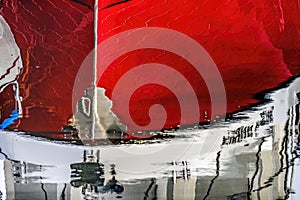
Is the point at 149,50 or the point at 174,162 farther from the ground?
the point at 149,50

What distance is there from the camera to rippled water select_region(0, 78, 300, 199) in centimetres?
90

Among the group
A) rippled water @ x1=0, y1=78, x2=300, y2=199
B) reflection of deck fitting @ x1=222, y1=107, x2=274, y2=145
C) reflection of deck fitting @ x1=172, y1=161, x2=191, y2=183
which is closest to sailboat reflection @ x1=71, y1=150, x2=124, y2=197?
rippled water @ x1=0, y1=78, x2=300, y2=199

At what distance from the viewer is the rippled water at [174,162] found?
2.95 ft

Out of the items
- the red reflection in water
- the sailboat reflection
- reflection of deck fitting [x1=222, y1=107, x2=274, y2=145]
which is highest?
the red reflection in water

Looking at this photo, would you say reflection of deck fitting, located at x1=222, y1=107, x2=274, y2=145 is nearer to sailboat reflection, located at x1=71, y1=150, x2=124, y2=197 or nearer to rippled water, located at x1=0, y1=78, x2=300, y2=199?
rippled water, located at x1=0, y1=78, x2=300, y2=199

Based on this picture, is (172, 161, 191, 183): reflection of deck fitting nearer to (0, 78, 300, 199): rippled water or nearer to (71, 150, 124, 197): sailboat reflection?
(0, 78, 300, 199): rippled water

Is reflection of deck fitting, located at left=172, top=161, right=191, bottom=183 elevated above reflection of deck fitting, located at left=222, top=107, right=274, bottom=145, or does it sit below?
below

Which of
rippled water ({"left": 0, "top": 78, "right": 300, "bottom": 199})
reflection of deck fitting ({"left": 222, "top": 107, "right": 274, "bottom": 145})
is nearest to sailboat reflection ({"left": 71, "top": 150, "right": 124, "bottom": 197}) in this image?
rippled water ({"left": 0, "top": 78, "right": 300, "bottom": 199})

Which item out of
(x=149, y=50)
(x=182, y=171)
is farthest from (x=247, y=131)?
(x=149, y=50)

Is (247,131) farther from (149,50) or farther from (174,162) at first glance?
(149,50)

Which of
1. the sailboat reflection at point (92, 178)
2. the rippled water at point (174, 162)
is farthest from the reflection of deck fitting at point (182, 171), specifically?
the sailboat reflection at point (92, 178)

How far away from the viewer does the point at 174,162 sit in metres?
0.92

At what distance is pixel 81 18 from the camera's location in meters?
0.86

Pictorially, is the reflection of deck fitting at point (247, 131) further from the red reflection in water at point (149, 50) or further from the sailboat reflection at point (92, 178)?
the sailboat reflection at point (92, 178)
